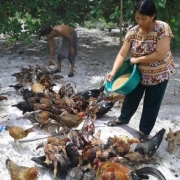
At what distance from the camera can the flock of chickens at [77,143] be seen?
3.46 metres

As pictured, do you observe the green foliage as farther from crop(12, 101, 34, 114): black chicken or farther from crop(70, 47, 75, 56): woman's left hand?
crop(12, 101, 34, 114): black chicken

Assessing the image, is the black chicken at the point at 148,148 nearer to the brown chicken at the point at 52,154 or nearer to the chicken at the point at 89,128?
the chicken at the point at 89,128

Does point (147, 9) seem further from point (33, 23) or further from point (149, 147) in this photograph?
point (33, 23)

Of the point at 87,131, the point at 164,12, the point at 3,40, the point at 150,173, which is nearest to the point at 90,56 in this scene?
the point at 164,12

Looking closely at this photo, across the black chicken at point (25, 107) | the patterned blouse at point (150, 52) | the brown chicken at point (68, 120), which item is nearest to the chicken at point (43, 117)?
the brown chicken at point (68, 120)

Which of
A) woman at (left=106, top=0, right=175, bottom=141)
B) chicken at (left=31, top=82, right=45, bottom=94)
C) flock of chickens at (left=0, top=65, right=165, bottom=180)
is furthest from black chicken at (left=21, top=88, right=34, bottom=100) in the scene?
woman at (left=106, top=0, right=175, bottom=141)

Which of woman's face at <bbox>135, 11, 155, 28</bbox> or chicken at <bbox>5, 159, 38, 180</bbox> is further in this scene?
woman's face at <bbox>135, 11, 155, 28</bbox>

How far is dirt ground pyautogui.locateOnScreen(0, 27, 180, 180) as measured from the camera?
13.7 feet

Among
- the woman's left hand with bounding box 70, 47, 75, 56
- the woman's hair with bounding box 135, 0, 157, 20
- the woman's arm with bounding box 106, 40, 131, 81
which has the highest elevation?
the woman's hair with bounding box 135, 0, 157, 20

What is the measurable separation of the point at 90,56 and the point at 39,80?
10.2 feet

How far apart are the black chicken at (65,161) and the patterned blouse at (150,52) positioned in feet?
4.36

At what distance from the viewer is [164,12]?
7430 mm

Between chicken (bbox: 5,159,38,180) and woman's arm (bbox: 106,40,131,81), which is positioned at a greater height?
woman's arm (bbox: 106,40,131,81)

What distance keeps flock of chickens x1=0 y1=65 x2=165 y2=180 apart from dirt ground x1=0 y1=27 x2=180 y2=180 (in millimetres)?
224
